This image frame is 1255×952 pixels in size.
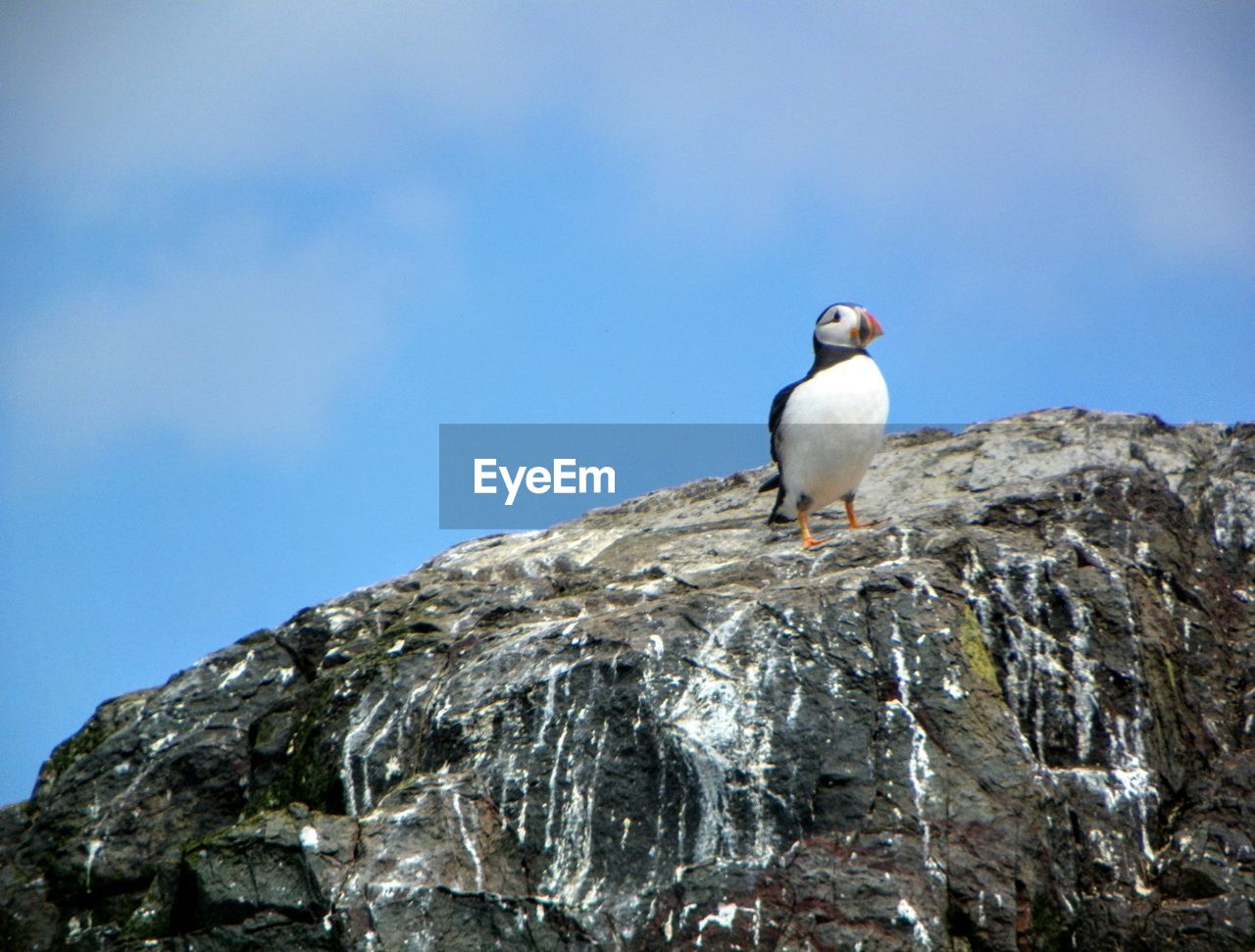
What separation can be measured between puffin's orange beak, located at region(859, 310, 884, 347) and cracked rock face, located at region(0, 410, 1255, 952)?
1543mm

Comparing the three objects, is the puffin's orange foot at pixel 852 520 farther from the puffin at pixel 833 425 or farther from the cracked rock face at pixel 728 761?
the cracked rock face at pixel 728 761

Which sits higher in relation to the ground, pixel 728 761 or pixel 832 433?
pixel 832 433

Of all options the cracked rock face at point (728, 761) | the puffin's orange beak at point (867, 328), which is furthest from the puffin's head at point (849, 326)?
the cracked rock face at point (728, 761)

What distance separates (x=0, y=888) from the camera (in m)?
9.09

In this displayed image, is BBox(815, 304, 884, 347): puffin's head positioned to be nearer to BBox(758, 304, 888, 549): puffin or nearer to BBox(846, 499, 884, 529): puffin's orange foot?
BBox(758, 304, 888, 549): puffin

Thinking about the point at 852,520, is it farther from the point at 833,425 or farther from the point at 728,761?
the point at 728,761

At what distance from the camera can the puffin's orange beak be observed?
36.5 ft

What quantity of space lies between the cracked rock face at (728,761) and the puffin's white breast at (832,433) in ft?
1.90

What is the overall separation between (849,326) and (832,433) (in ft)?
3.57

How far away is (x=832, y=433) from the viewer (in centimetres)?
1050

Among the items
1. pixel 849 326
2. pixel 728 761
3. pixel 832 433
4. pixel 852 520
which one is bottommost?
pixel 728 761

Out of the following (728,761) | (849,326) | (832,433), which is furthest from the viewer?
(849,326)

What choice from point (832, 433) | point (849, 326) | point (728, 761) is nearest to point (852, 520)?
point (832, 433)

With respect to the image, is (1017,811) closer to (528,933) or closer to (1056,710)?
(1056,710)
